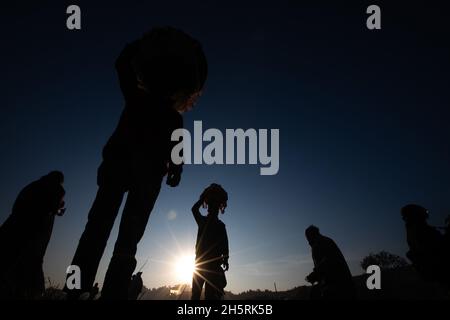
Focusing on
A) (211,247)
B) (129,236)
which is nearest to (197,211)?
(211,247)

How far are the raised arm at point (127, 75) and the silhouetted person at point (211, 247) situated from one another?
3.62 meters

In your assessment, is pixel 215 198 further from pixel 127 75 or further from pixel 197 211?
pixel 127 75

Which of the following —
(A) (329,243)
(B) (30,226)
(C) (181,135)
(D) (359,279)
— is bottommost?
(D) (359,279)

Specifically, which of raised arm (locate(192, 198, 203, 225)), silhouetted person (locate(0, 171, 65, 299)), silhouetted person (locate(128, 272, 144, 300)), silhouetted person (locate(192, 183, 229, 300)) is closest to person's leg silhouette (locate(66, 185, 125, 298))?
silhouetted person (locate(0, 171, 65, 299))

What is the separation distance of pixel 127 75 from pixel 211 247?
12.6ft

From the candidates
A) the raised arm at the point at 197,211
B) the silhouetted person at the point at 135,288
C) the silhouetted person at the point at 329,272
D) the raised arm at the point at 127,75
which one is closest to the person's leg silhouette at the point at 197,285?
the raised arm at the point at 197,211

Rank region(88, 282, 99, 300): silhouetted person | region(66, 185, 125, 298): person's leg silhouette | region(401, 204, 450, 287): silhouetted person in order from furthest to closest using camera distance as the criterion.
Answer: region(401, 204, 450, 287): silhouetted person, region(88, 282, 99, 300): silhouetted person, region(66, 185, 125, 298): person's leg silhouette

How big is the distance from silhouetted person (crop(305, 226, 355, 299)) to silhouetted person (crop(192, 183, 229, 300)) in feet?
7.25

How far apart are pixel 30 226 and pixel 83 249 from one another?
1504 millimetres

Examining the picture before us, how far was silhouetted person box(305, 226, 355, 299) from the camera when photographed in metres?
5.61

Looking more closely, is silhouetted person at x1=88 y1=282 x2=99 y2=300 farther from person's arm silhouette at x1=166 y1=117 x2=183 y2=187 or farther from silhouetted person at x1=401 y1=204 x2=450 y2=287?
silhouetted person at x1=401 y1=204 x2=450 y2=287
